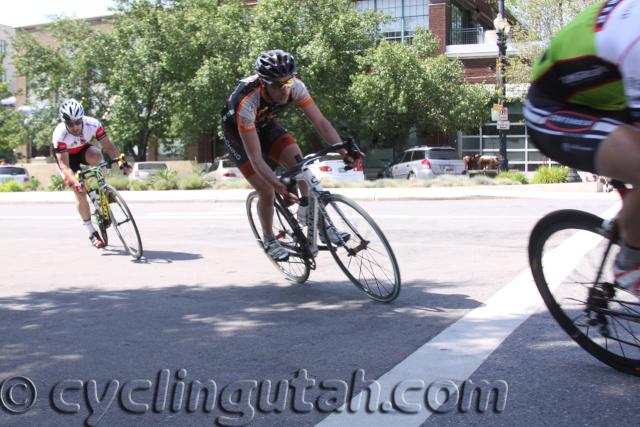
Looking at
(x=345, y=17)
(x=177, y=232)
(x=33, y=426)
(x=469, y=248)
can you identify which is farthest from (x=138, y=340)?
(x=345, y=17)

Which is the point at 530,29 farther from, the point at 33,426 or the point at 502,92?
the point at 33,426

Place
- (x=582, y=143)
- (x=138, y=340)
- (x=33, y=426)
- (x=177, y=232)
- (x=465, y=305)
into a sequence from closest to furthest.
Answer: (x=582, y=143) < (x=33, y=426) < (x=138, y=340) < (x=465, y=305) < (x=177, y=232)

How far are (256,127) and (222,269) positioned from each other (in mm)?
1859

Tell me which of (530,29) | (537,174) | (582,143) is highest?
(530,29)

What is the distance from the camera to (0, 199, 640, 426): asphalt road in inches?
125

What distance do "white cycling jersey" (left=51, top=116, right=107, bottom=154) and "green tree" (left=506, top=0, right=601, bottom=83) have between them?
2155 cm

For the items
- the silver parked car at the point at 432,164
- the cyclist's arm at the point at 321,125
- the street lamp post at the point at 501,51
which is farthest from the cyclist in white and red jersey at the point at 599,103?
the street lamp post at the point at 501,51

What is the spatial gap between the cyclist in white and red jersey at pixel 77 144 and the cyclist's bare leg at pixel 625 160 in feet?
21.1

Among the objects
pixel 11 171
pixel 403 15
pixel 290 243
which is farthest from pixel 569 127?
pixel 403 15

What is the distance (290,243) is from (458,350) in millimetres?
2403

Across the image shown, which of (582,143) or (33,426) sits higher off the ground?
(582,143)

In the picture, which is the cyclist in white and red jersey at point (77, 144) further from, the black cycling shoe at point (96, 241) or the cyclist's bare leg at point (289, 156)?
the cyclist's bare leg at point (289, 156)

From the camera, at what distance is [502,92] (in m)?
28.6

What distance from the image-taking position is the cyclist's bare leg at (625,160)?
8.89 feet
